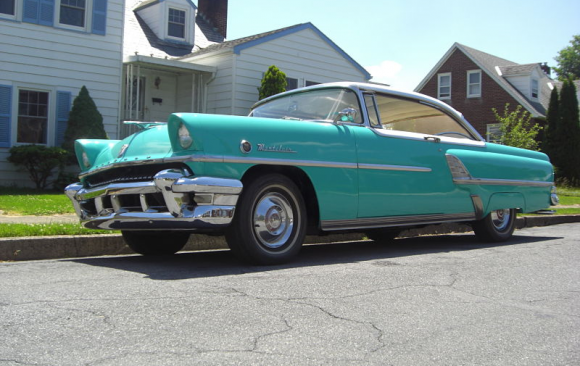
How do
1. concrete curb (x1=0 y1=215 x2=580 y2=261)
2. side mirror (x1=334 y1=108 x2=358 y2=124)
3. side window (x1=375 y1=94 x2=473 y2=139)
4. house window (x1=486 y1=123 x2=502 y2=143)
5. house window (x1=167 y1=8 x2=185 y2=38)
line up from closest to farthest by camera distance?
concrete curb (x1=0 y1=215 x2=580 y2=261)
side mirror (x1=334 y1=108 x2=358 y2=124)
side window (x1=375 y1=94 x2=473 y2=139)
house window (x1=167 y1=8 x2=185 y2=38)
house window (x1=486 y1=123 x2=502 y2=143)

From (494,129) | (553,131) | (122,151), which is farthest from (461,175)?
(494,129)

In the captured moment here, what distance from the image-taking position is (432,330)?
10.5 feet

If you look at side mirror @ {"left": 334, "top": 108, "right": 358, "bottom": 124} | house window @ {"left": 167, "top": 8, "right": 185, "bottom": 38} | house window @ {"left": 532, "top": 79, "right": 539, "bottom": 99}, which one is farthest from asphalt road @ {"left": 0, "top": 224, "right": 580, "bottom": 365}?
house window @ {"left": 532, "top": 79, "right": 539, "bottom": 99}

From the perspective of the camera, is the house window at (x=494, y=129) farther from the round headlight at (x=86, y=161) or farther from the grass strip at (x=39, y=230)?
the round headlight at (x=86, y=161)

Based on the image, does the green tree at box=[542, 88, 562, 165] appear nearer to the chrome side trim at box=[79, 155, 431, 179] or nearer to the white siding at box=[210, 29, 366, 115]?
the white siding at box=[210, 29, 366, 115]

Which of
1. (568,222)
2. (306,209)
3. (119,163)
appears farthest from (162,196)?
(568,222)

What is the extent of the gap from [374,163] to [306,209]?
82 centimetres

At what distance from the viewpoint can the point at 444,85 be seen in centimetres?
3250

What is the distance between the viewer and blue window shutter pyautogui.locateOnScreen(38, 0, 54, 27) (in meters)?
13.8

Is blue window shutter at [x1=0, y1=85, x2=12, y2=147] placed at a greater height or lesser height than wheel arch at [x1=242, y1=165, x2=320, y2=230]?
greater

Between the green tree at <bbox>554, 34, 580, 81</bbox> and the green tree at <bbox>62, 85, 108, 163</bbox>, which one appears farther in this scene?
the green tree at <bbox>554, 34, 580, 81</bbox>

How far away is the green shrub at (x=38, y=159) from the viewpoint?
12.8 metres

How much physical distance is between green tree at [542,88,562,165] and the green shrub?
20034 mm

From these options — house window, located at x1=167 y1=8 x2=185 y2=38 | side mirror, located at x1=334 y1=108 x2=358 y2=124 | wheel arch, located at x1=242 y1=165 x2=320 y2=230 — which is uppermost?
house window, located at x1=167 y1=8 x2=185 y2=38
